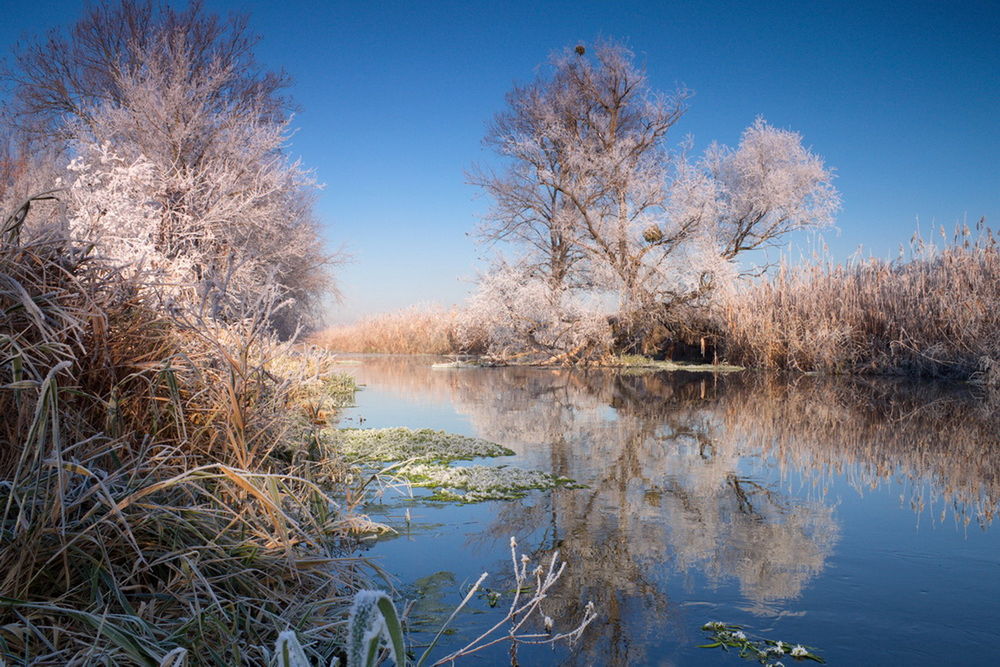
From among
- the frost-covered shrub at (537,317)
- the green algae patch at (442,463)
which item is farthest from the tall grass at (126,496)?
the frost-covered shrub at (537,317)

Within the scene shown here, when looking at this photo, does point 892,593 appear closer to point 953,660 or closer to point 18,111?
point 953,660

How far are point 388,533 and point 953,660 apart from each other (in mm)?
2540

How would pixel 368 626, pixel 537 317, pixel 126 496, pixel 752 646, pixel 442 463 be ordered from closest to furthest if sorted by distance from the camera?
pixel 368 626, pixel 126 496, pixel 752 646, pixel 442 463, pixel 537 317

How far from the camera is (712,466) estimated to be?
17.5ft

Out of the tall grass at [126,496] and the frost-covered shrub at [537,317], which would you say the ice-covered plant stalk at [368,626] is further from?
the frost-covered shrub at [537,317]

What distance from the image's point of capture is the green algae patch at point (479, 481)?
4.46 m

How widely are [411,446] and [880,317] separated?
452 inches

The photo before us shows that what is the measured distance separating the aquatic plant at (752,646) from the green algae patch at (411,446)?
A: 3.45 meters

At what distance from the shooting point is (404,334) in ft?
103


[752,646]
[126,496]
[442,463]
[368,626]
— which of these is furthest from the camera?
[442,463]

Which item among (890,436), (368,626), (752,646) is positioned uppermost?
(368,626)

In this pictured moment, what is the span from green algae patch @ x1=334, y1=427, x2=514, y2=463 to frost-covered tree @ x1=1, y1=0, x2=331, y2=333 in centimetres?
531

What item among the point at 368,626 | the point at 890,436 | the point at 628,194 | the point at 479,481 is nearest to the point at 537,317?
the point at 628,194

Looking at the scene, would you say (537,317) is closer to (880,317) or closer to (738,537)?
(880,317)
